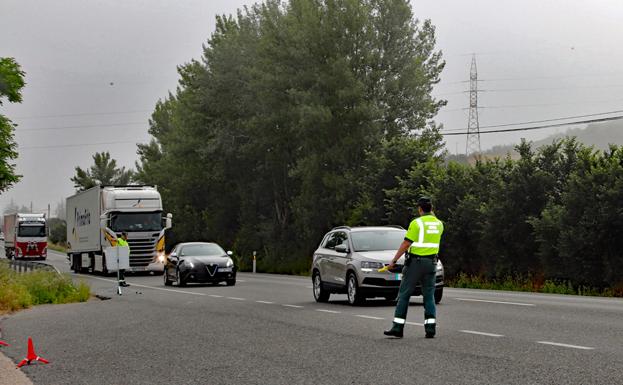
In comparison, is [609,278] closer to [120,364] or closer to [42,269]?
[42,269]

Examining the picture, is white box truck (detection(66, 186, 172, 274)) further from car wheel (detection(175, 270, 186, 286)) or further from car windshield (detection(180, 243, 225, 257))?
car wheel (detection(175, 270, 186, 286))

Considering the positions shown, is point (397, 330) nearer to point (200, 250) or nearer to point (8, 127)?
point (200, 250)

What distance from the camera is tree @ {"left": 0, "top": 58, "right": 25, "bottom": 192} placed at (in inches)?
1939

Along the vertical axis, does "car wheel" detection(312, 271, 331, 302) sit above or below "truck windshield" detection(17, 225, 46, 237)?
below

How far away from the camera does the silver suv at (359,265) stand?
19.9 m

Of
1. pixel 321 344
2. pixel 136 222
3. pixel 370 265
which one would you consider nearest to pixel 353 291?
pixel 370 265

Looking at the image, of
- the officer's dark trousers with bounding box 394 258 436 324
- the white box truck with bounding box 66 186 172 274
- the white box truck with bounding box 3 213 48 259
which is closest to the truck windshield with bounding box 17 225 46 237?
the white box truck with bounding box 3 213 48 259

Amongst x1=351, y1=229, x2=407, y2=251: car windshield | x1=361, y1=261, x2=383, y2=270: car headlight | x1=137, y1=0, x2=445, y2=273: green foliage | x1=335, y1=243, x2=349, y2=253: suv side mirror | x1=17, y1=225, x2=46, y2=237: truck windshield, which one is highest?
x1=137, y1=0, x2=445, y2=273: green foliage

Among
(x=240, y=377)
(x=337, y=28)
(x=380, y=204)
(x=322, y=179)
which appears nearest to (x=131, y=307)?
(x=240, y=377)

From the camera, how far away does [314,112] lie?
53.6 metres

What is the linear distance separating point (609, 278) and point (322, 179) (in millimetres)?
28062

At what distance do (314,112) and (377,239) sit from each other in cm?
3285

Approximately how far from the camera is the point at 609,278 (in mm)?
27625

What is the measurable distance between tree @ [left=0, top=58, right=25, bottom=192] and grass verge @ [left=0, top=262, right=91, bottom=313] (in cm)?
2267
